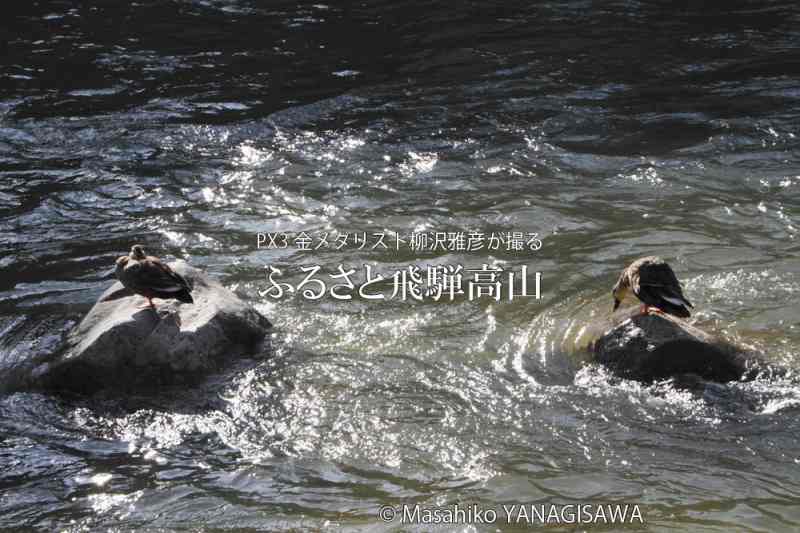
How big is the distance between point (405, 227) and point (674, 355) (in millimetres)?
3293

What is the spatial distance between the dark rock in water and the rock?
2.58 metres

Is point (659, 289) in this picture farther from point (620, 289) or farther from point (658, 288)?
point (620, 289)

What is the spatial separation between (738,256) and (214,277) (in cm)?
423

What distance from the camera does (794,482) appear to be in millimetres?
5312

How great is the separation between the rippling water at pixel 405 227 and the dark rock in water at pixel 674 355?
142mm

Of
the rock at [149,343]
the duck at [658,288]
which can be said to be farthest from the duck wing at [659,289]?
the rock at [149,343]

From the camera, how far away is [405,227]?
9031 mm

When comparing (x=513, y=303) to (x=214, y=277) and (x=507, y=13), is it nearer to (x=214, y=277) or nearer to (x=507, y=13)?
(x=214, y=277)

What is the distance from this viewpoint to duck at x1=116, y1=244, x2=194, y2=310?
683cm

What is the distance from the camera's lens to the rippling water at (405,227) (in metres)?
5.61

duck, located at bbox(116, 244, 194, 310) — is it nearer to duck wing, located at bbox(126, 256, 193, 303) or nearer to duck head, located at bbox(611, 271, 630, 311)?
duck wing, located at bbox(126, 256, 193, 303)

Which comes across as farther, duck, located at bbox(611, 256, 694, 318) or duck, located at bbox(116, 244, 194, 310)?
duck, located at bbox(116, 244, 194, 310)

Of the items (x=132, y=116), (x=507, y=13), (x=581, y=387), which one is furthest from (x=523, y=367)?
(x=507, y=13)

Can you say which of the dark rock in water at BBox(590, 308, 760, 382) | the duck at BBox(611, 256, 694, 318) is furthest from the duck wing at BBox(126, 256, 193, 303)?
the duck at BBox(611, 256, 694, 318)
